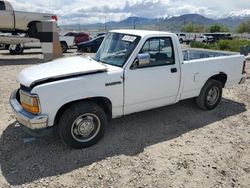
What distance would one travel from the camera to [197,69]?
5.49 meters

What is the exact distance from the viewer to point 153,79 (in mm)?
4762

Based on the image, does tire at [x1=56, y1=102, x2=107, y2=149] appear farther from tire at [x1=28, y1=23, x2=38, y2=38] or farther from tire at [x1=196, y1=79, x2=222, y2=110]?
tire at [x1=28, y1=23, x2=38, y2=38]

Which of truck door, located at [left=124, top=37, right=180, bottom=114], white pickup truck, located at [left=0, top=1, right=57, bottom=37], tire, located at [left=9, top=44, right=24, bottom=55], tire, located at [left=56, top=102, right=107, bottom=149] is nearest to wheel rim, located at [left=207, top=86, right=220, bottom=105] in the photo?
truck door, located at [left=124, top=37, right=180, bottom=114]

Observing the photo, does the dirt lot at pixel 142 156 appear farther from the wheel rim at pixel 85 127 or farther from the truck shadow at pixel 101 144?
the wheel rim at pixel 85 127

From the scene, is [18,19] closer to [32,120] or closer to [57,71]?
[57,71]

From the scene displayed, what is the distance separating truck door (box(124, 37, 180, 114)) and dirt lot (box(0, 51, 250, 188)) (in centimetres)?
60

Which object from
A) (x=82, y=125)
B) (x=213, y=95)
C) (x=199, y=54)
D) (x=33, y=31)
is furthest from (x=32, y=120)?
(x=33, y=31)

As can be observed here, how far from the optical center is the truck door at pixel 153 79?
454 cm

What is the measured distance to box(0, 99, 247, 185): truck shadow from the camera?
12.5 feet

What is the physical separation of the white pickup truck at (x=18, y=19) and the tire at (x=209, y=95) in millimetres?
10899

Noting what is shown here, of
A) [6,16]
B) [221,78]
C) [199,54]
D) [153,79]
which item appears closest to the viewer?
[153,79]

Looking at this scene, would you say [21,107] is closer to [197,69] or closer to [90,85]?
[90,85]

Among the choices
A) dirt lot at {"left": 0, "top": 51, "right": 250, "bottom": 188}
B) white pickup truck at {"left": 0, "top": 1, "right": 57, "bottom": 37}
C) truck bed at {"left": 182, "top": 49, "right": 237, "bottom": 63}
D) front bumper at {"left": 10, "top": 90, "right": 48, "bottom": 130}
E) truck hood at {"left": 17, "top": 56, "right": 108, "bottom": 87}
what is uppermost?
white pickup truck at {"left": 0, "top": 1, "right": 57, "bottom": 37}

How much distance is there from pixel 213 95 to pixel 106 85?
10.3 feet
